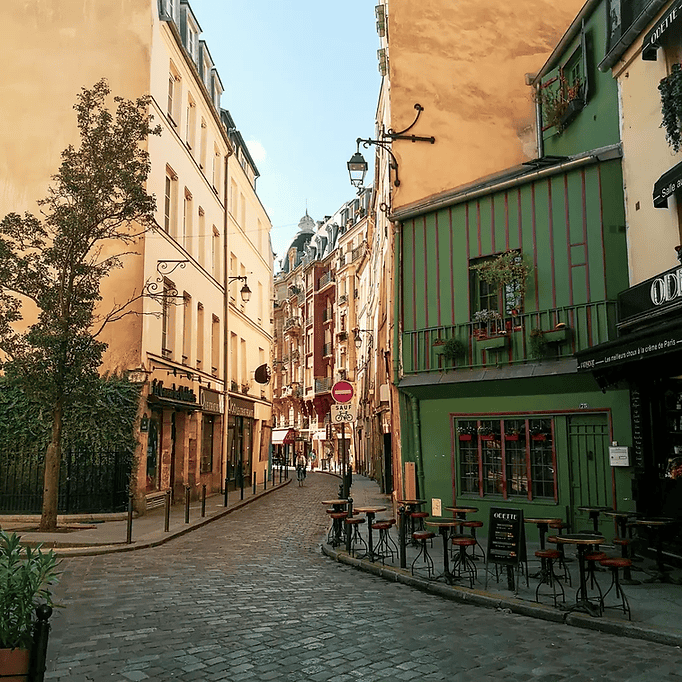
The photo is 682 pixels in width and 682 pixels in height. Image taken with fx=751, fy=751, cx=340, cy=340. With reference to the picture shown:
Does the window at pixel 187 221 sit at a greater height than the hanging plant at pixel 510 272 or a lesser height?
greater

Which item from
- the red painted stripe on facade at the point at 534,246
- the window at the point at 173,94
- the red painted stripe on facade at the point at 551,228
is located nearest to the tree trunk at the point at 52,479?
the red painted stripe on facade at the point at 534,246

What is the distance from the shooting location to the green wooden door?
1273 centimetres

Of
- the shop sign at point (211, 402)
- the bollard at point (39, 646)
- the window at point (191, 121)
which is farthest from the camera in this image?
the shop sign at point (211, 402)

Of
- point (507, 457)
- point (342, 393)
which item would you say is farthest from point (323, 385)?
point (507, 457)

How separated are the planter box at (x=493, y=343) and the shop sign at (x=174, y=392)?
30.3ft

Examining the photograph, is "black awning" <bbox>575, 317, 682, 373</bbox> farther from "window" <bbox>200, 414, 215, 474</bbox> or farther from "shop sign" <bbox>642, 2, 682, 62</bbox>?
"window" <bbox>200, 414, 215, 474</bbox>

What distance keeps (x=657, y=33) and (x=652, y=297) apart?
362 centimetres

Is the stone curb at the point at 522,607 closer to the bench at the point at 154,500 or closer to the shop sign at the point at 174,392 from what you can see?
the bench at the point at 154,500

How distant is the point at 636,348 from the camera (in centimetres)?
962

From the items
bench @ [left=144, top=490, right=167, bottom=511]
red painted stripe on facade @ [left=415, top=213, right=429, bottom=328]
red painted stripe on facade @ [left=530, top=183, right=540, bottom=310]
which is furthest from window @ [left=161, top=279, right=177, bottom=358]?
red painted stripe on facade @ [left=530, top=183, right=540, bottom=310]

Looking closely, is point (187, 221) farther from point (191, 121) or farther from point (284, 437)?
point (284, 437)

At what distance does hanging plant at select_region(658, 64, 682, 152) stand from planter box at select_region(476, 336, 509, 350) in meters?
4.64

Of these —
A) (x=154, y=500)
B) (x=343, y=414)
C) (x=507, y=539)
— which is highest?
(x=343, y=414)

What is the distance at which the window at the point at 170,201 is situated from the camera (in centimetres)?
2224
